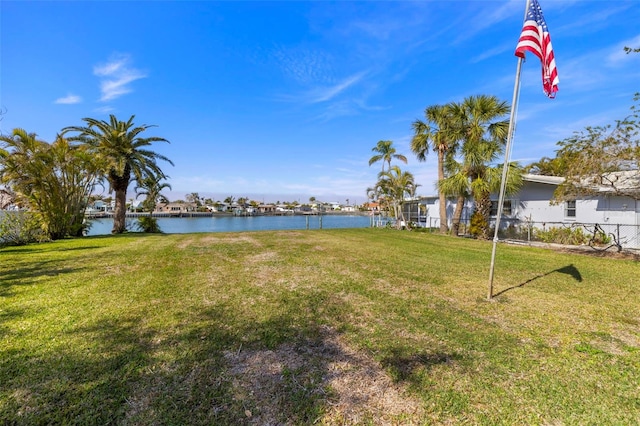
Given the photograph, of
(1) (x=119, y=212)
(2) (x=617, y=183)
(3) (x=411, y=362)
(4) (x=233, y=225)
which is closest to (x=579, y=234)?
(2) (x=617, y=183)

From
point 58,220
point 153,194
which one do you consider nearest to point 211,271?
point 58,220

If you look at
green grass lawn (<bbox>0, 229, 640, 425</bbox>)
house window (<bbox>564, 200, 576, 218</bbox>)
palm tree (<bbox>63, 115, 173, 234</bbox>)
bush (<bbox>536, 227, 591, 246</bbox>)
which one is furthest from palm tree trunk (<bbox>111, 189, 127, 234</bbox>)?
house window (<bbox>564, 200, 576, 218</bbox>)

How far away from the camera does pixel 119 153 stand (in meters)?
18.1

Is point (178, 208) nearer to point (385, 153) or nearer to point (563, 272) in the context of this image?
point (385, 153)

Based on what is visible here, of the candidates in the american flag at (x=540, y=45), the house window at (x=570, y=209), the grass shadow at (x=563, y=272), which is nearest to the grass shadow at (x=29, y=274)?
the grass shadow at (x=563, y=272)

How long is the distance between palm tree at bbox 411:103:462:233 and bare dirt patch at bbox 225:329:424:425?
49.4ft

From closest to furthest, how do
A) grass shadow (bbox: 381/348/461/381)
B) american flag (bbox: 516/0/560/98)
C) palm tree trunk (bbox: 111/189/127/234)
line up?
grass shadow (bbox: 381/348/461/381) < american flag (bbox: 516/0/560/98) < palm tree trunk (bbox: 111/189/127/234)

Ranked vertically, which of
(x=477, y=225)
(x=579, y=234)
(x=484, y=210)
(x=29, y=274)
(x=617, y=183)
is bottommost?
(x=29, y=274)

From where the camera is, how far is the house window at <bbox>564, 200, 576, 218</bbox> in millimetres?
13242

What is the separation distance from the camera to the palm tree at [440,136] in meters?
15.9

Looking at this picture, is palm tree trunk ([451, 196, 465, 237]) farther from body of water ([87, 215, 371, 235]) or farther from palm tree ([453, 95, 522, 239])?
body of water ([87, 215, 371, 235])

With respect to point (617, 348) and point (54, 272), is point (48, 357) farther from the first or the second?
point (617, 348)

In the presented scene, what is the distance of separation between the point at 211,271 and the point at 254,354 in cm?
416

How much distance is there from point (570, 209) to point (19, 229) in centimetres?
2464
